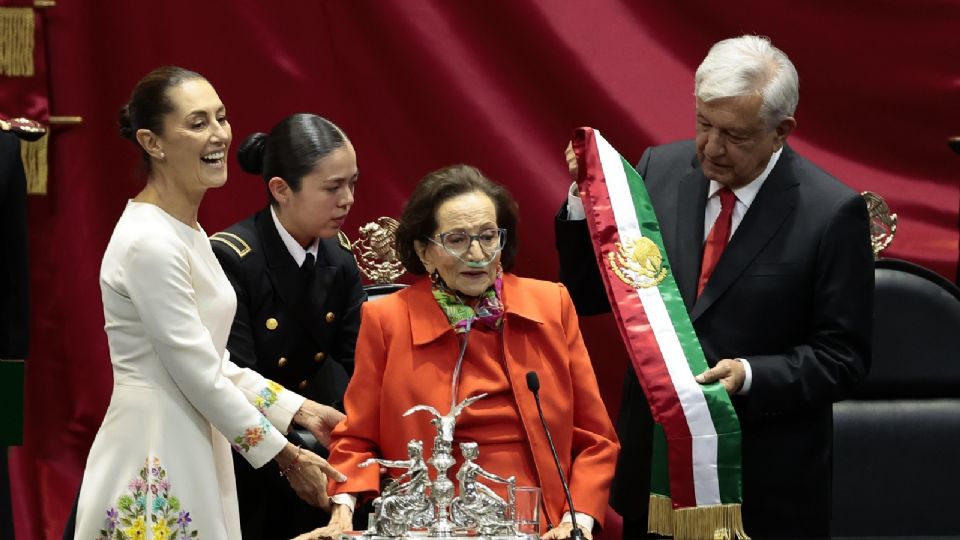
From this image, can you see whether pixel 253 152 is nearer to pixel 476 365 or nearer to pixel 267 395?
pixel 267 395

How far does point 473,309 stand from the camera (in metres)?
2.77

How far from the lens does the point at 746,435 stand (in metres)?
2.90

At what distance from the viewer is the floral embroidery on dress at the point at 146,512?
243 cm

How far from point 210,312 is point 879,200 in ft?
6.16

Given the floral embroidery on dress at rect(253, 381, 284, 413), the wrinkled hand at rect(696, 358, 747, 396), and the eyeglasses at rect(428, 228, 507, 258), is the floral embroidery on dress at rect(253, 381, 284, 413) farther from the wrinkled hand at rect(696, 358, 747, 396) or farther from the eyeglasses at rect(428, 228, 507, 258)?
the wrinkled hand at rect(696, 358, 747, 396)

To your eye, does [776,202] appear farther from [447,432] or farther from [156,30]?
[156,30]

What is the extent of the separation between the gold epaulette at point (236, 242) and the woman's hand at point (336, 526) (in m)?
0.71

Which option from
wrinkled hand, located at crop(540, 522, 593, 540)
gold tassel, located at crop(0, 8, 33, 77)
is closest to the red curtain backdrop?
gold tassel, located at crop(0, 8, 33, 77)

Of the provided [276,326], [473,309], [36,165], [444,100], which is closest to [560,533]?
[473,309]

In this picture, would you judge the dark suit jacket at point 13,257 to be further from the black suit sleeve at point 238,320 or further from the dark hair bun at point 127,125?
the dark hair bun at point 127,125

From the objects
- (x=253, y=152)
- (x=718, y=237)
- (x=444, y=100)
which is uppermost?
(x=444, y=100)

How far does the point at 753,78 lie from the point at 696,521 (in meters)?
0.87

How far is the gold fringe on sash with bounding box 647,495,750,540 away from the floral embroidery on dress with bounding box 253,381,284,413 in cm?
79

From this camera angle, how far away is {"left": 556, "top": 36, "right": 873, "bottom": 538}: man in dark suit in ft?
9.35
